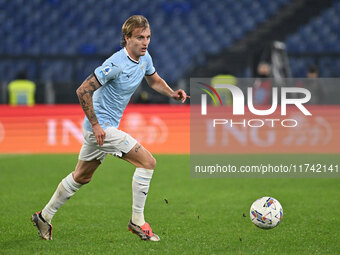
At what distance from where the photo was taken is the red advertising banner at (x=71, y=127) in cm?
1375

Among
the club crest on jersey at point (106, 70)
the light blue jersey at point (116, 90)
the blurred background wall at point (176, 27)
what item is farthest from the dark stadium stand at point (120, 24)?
the club crest on jersey at point (106, 70)

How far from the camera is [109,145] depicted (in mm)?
5852

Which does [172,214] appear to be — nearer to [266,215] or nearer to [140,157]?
[266,215]

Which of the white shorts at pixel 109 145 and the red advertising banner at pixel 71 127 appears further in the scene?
the red advertising banner at pixel 71 127

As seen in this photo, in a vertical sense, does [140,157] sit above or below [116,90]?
below

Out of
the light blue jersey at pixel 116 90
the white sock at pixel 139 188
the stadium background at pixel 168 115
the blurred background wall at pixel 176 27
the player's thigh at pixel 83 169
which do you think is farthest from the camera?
the blurred background wall at pixel 176 27

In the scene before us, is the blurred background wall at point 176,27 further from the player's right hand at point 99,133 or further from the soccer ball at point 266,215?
the player's right hand at point 99,133

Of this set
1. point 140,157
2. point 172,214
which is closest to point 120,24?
point 172,214

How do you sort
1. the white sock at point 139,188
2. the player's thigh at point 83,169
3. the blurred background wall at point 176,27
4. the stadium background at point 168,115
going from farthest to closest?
the blurred background wall at point 176,27 < the stadium background at point 168,115 < the player's thigh at point 83,169 < the white sock at point 139,188

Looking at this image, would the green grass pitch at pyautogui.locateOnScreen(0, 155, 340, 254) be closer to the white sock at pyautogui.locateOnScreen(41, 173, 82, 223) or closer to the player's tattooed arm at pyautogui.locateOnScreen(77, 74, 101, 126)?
the white sock at pyautogui.locateOnScreen(41, 173, 82, 223)

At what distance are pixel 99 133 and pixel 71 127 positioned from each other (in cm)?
837

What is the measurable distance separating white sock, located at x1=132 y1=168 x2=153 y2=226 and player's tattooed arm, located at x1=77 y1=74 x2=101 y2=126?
2.19 feet

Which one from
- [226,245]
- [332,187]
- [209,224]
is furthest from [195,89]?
[226,245]

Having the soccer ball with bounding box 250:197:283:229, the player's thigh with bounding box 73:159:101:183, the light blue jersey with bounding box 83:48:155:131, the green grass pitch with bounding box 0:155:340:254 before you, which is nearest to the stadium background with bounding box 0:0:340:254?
the green grass pitch with bounding box 0:155:340:254
